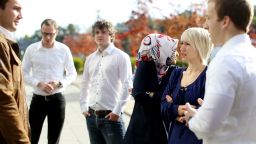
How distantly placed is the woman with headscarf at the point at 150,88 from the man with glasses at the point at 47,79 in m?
2.25

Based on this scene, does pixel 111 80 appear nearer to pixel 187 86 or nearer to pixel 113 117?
pixel 113 117

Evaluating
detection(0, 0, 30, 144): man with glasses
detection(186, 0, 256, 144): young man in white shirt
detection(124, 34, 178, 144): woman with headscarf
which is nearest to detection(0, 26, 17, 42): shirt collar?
detection(0, 0, 30, 144): man with glasses

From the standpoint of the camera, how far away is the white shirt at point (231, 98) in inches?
74.5

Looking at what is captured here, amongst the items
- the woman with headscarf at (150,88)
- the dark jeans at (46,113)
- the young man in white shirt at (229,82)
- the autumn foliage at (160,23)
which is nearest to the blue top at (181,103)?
the woman with headscarf at (150,88)

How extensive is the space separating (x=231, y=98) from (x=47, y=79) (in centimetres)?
387

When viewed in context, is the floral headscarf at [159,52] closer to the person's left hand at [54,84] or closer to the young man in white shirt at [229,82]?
the young man in white shirt at [229,82]

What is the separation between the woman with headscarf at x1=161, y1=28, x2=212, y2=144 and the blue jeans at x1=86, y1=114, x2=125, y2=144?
3.40 ft

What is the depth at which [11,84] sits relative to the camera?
2475mm

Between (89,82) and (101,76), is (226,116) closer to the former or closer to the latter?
(101,76)

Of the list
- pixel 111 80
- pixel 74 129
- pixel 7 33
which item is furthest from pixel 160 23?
pixel 7 33

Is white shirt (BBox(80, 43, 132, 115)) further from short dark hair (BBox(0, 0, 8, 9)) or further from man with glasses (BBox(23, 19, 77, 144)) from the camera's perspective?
short dark hair (BBox(0, 0, 8, 9))

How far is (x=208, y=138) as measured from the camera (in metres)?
2.07

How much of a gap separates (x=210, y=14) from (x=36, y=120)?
148 inches

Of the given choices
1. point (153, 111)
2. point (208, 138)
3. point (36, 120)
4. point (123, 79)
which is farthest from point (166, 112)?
point (36, 120)
